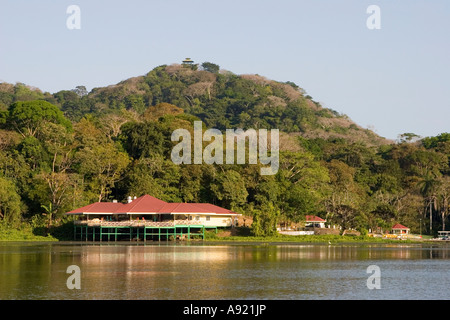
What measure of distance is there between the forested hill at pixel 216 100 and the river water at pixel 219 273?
78.4 m

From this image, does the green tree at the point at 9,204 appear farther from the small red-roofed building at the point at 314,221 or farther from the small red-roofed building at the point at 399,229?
the small red-roofed building at the point at 399,229

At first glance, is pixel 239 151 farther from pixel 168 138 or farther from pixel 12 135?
pixel 12 135

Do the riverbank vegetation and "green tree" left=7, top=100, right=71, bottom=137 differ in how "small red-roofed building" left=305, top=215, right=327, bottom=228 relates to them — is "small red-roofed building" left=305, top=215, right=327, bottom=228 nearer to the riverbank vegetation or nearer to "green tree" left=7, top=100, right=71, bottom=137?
the riverbank vegetation

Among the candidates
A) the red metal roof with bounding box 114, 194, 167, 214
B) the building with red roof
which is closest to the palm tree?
the building with red roof

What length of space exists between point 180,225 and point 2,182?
1682 cm

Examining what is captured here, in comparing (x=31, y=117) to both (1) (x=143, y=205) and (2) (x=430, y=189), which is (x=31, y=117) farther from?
(2) (x=430, y=189)

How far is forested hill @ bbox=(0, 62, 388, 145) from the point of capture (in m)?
142

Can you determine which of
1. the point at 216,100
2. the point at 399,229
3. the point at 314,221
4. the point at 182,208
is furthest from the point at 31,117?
the point at 216,100

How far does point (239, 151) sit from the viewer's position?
75812 mm

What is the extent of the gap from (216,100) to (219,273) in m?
124

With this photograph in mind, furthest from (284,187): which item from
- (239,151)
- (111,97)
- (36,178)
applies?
(111,97)

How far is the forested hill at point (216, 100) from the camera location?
467ft

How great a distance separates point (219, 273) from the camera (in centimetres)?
3850
